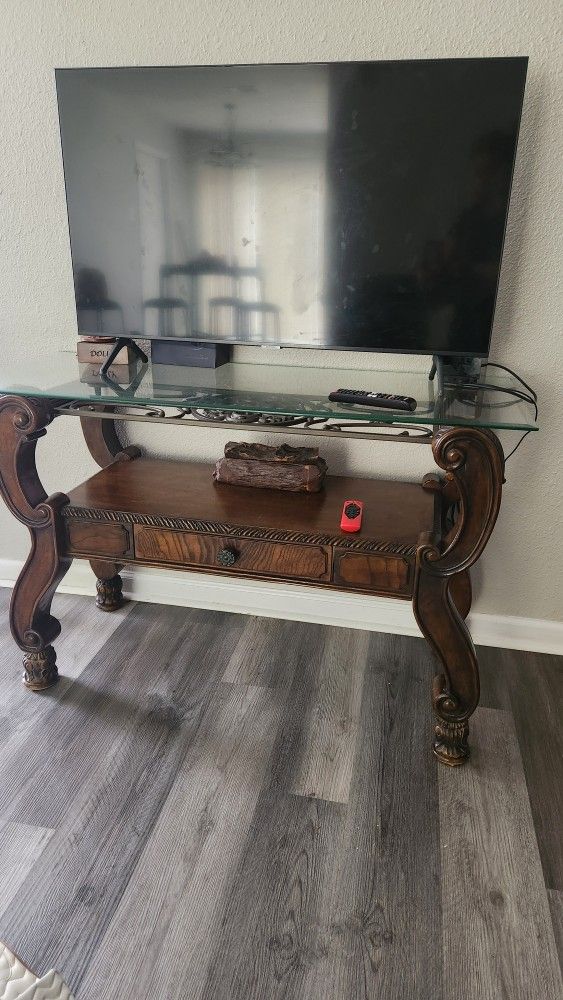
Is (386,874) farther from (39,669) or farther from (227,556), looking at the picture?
(39,669)

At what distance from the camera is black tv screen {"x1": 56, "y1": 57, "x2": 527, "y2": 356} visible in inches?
53.0

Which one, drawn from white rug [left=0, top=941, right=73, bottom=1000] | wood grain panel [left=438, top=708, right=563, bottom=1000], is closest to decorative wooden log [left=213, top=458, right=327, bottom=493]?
wood grain panel [left=438, top=708, right=563, bottom=1000]

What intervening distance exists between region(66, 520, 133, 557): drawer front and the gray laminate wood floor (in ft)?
1.28

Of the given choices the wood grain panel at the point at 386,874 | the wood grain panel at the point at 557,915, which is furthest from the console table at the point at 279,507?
the wood grain panel at the point at 557,915

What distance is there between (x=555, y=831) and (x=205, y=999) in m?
0.74

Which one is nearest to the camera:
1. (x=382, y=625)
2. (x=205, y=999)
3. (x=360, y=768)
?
(x=205, y=999)

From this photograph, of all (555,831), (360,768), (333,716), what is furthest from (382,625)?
(555,831)

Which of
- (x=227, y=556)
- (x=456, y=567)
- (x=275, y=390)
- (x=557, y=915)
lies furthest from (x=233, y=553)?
(x=557, y=915)

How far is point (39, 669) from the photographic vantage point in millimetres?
1711

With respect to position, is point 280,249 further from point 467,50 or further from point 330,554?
point 330,554

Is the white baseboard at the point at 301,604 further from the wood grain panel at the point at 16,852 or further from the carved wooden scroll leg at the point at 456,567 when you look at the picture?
the wood grain panel at the point at 16,852

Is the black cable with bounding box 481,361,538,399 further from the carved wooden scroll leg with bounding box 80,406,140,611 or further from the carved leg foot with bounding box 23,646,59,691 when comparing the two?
the carved leg foot with bounding box 23,646,59,691

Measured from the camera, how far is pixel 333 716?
Result: 1633mm

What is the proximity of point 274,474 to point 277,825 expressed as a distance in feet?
2.61
